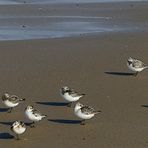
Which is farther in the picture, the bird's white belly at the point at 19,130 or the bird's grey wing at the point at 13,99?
the bird's grey wing at the point at 13,99

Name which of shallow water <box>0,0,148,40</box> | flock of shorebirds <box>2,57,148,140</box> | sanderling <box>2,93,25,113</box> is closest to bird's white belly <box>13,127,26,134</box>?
flock of shorebirds <box>2,57,148,140</box>

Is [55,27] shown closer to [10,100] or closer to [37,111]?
[10,100]

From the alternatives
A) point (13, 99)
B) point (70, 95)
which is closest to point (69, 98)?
point (70, 95)

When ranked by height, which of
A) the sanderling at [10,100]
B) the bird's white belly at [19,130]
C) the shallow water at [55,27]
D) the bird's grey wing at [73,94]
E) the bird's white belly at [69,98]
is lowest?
the bird's white belly at [19,130]

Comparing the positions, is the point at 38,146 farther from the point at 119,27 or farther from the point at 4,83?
the point at 119,27

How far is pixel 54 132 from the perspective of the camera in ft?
41.4

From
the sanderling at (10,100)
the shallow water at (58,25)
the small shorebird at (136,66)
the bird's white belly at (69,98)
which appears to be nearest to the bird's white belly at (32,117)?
the sanderling at (10,100)

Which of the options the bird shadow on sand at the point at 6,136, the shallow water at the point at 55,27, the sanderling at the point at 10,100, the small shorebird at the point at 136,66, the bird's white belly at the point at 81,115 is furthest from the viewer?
the shallow water at the point at 55,27

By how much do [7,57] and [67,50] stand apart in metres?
2.06

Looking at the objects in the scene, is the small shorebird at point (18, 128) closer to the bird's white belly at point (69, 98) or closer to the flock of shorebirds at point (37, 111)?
the flock of shorebirds at point (37, 111)

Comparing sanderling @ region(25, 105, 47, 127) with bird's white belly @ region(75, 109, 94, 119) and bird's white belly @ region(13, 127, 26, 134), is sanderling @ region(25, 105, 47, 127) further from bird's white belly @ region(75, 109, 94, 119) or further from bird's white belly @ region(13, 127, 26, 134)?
bird's white belly @ region(13, 127, 26, 134)

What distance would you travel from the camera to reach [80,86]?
643 inches

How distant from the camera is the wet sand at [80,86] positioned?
12281mm

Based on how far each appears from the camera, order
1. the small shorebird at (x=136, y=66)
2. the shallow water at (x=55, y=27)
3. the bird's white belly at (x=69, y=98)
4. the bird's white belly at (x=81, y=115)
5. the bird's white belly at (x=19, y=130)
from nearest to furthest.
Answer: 1. the bird's white belly at (x=19, y=130)
2. the bird's white belly at (x=81, y=115)
3. the bird's white belly at (x=69, y=98)
4. the small shorebird at (x=136, y=66)
5. the shallow water at (x=55, y=27)
